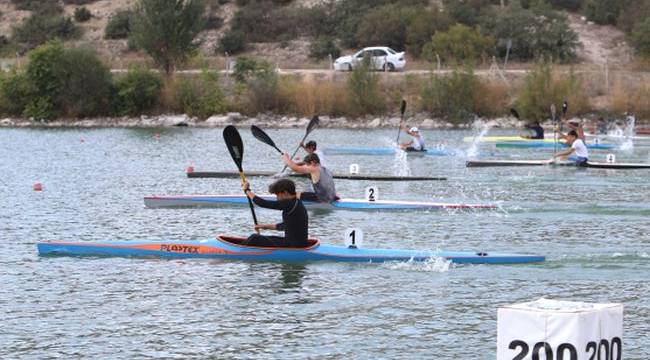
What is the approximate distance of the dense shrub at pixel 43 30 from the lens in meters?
86.2

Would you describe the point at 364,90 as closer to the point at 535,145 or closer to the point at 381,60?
the point at 381,60

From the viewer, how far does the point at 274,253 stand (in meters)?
18.0

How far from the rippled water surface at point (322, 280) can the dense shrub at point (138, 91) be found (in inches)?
1213

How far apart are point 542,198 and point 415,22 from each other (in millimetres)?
49234

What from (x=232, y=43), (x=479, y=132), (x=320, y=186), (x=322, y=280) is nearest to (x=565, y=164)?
(x=320, y=186)

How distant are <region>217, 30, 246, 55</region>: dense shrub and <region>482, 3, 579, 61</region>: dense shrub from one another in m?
16.7

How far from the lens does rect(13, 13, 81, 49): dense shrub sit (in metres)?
86.2

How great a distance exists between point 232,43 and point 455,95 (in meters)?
26.8

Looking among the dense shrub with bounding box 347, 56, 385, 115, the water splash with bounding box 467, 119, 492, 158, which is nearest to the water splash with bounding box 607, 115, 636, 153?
the water splash with bounding box 467, 119, 492, 158

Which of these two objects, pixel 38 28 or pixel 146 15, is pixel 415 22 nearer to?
pixel 146 15

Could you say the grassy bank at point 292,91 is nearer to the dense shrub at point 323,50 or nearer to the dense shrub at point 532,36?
the dense shrub at point 532,36

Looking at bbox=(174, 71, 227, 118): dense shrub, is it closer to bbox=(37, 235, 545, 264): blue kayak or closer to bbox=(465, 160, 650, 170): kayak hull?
bbox=(465, 160, 650, 170): kayak hull

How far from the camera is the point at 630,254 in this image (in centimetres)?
1916

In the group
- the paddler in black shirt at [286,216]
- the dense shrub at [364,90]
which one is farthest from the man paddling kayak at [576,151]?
the dense shrub at [364,90]
